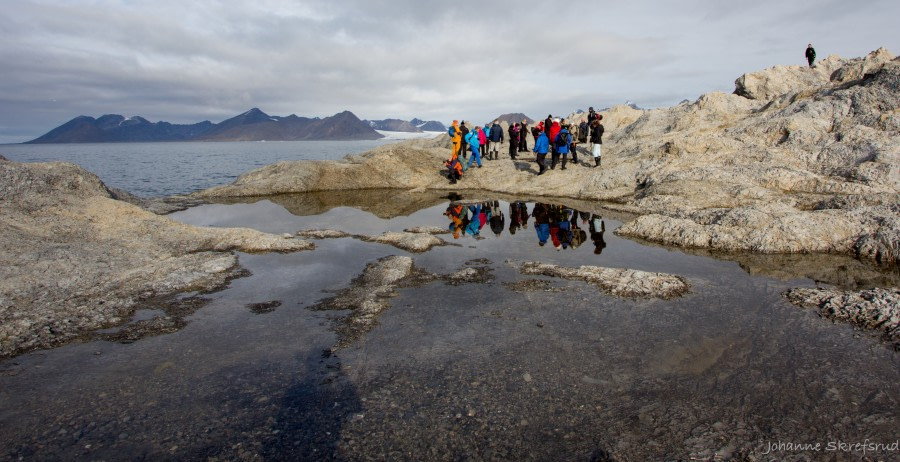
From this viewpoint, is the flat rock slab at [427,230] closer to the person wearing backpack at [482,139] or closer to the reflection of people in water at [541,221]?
the reflection of people in water at [541,221]

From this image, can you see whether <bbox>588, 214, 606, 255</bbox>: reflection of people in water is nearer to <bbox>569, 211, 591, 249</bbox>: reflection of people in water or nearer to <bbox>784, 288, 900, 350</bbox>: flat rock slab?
<bbox>569, 211, 591, 249</bbox>: reflection of people in water

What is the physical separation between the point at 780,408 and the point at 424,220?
1666 cm

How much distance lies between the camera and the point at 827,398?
6707 mm

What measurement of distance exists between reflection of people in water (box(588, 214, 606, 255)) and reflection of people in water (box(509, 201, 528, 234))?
2.88 meters

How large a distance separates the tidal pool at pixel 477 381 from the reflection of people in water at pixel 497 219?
722 cm

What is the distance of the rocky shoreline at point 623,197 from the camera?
36.3ft

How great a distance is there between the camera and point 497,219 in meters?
21.6

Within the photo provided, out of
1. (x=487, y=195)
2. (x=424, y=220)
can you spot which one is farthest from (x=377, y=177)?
(x=424, y=220)

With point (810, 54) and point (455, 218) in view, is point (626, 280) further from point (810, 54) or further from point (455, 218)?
point (810, 54)

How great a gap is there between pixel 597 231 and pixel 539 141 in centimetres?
1281

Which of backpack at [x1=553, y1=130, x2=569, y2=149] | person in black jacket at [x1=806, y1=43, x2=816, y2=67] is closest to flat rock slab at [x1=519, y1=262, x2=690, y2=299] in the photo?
backpack at [x1=553, y1=130, x2=569, y2=149]

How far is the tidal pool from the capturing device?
591cm

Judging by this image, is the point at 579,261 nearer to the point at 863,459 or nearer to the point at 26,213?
the point at 863,459

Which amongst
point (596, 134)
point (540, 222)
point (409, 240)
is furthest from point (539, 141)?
point (409, 240)
